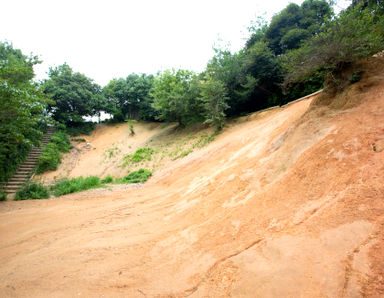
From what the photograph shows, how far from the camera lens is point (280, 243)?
2160 millimetres

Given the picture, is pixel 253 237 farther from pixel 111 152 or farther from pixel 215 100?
pixel 111 152

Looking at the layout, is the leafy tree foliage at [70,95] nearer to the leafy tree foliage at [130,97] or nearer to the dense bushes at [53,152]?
the leafy tree foliage at [130,97]

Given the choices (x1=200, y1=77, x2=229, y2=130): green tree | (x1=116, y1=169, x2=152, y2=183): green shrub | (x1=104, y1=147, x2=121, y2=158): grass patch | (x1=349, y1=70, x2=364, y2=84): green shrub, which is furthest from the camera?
(x1=104, y1=147, x2=121, y2=158): grass patch

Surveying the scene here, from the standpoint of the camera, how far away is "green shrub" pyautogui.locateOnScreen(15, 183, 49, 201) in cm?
825

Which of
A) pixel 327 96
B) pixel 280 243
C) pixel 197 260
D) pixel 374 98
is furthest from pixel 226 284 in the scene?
pixel 327 96

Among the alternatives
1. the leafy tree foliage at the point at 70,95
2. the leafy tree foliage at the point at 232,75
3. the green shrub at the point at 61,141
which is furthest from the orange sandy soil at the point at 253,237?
the leafy tree foliage at the point at 70,95

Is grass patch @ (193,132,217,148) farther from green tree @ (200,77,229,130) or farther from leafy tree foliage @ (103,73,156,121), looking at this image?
leafy tree foliage @ (103,73,156,121)

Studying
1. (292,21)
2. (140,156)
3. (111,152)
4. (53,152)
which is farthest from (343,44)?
(53,152)

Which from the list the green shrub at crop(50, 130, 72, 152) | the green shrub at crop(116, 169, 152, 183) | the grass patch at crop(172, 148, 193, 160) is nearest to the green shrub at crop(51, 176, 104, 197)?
the green shrub at crop(116, 169, 152, 183)

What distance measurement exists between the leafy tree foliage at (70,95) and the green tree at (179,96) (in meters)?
10.7

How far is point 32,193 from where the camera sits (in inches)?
330

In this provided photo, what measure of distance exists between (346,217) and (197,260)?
2.00 meters

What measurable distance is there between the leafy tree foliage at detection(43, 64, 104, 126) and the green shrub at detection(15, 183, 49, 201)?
14038 millimetres

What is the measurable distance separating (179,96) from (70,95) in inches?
570
